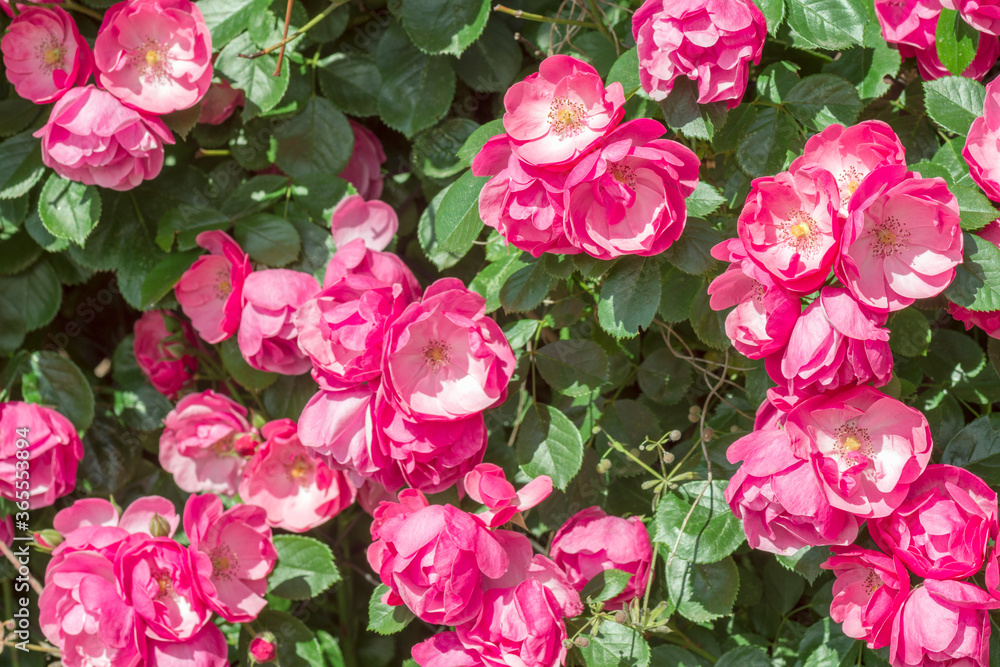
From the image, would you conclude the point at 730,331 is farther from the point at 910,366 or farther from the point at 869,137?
the point at 910,366

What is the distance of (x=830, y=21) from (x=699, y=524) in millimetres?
720

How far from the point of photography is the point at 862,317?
0.85 meters

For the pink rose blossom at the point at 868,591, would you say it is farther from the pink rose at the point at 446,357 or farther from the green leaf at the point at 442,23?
the green leaf at the point at 442,23

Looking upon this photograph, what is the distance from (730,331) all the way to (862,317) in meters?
0.14

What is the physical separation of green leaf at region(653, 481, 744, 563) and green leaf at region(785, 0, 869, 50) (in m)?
0.64

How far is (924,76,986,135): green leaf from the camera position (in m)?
1.05

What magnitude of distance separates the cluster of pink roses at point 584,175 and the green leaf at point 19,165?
89 cm

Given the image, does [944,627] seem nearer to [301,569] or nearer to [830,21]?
[830,21]

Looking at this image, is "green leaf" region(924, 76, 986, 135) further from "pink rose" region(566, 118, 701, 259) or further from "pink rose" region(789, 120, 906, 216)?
"pink rose" region(566, 118, 701, 259)

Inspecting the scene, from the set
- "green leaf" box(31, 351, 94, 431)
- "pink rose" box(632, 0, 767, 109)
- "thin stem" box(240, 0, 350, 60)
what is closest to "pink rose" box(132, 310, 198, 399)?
"green leaf" box(31, 351, 94, 431)

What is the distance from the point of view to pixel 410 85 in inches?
54.7

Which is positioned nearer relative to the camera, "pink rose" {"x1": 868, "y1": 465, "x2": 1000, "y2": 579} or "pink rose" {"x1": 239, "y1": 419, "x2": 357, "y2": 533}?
"pink rose" {"x1": 868, "y1": 465, "x2": 1000, "y2": 579}

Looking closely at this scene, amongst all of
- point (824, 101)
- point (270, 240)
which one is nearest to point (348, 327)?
point (270, 240)

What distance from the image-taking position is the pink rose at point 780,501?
91 cm
